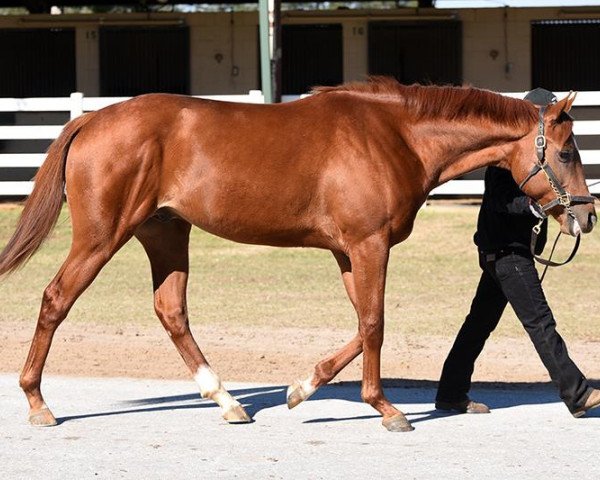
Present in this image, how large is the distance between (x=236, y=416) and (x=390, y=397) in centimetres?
118

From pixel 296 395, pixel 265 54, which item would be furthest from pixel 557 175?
pixel 265 54

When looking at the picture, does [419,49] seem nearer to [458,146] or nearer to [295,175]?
[458,146]

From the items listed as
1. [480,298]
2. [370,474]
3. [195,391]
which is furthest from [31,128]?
[370,474]

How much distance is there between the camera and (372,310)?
6.86m

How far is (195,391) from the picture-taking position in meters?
7.97

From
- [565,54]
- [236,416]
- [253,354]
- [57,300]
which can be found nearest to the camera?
[57,300]

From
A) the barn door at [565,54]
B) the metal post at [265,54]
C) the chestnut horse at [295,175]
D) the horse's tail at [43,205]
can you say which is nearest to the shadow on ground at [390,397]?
the chestnut horse at [295,175]

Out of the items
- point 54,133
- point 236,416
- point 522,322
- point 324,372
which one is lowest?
point 236,416

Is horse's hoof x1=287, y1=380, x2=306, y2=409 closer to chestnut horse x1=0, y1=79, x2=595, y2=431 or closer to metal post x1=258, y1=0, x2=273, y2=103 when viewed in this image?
chestnut horse x1=0, y1=79, x2=595, y2=431

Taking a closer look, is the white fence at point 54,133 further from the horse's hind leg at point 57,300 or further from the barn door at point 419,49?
the horse's hind leg at point 57,300

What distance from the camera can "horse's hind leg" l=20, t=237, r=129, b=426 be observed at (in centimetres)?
688

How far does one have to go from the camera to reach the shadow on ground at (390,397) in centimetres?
732

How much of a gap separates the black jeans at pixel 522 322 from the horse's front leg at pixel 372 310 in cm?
58

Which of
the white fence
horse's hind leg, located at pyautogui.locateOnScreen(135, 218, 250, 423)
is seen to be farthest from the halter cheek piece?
the white fence
